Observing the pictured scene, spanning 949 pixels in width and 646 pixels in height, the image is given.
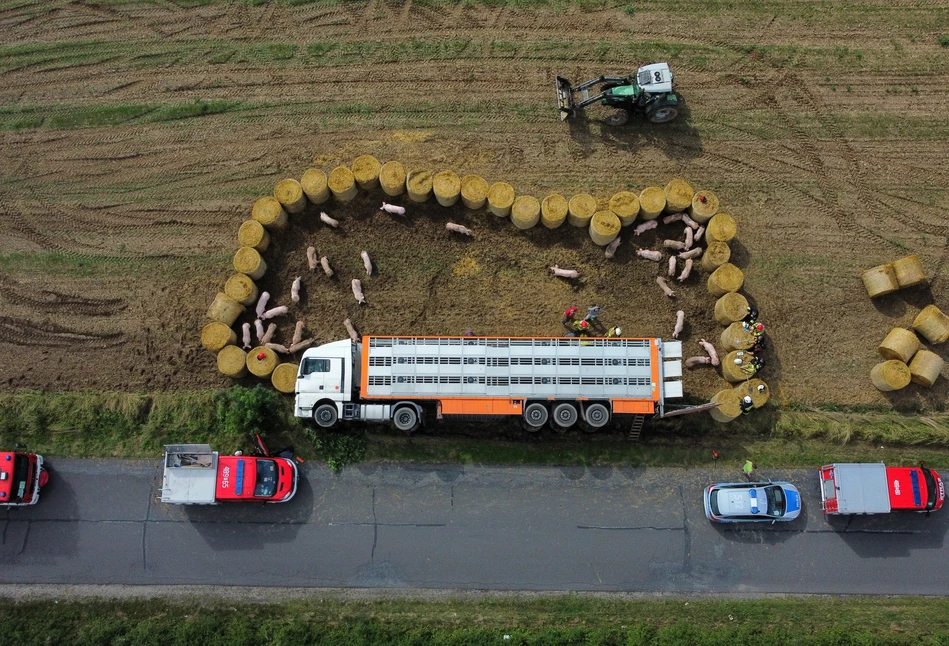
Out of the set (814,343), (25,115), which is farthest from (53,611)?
(814,343)

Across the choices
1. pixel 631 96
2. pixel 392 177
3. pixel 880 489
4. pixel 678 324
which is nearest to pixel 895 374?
pixel 880 489

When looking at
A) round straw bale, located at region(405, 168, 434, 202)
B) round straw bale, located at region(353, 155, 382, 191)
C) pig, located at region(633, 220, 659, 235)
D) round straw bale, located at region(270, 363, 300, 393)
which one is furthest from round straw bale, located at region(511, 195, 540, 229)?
round straw bale, located at region(270, 363, 300, 393)

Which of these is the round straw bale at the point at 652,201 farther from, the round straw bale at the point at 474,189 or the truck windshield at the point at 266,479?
the truck windshield at the point at 266,479

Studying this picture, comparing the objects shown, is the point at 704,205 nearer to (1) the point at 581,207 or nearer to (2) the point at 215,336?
(1) the point at 581,207

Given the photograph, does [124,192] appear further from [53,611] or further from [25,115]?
[53,611]

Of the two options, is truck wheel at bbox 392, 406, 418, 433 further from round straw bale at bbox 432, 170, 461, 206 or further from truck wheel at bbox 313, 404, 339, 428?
round straw bale at bbox 432, 170, 461, 206
